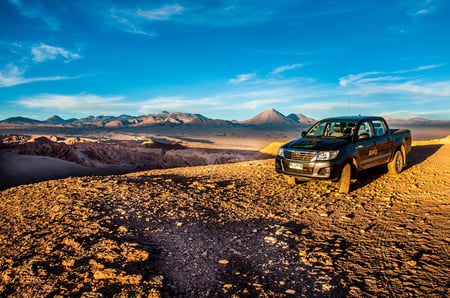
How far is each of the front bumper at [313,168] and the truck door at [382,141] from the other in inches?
83.6

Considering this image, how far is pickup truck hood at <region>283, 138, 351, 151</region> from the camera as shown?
19.6 feet

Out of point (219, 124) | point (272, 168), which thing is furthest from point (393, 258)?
point (219, 124)

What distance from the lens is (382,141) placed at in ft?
23.8

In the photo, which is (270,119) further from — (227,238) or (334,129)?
(227,238)

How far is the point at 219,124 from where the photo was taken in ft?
520

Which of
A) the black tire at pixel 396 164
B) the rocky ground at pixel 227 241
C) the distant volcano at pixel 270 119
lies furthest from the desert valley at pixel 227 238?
the distant volcano at pixel 270 119

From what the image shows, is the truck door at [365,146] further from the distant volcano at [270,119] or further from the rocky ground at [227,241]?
the distant volcano at [270,119]

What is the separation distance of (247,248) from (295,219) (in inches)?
59.4

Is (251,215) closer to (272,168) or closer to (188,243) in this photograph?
(188,243)

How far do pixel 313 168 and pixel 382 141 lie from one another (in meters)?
2.79

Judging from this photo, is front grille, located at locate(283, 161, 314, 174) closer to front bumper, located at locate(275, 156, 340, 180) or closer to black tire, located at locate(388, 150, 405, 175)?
front bumper, located at locate(275, 156, 340, 180)

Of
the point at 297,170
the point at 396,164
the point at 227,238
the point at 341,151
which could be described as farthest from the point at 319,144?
the point at 396,164

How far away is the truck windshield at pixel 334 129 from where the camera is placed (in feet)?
22.2

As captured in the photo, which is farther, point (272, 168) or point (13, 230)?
point (272, 168)
